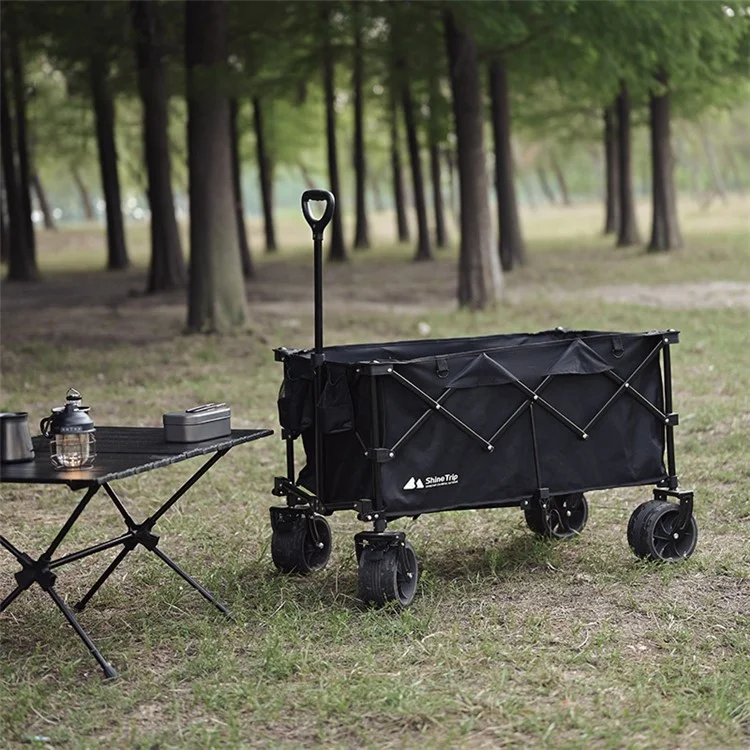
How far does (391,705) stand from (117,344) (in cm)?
1183

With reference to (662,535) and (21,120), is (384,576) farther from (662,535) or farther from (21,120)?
(21,120)

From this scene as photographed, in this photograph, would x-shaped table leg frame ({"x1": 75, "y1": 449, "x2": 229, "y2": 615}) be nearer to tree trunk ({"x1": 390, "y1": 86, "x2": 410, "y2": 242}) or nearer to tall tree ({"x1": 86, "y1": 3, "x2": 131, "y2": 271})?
tall tree ({"x1": 86, "y1": 3, "x2": 131, "y2": 271})

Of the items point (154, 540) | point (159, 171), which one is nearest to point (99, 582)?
point (154, 540)

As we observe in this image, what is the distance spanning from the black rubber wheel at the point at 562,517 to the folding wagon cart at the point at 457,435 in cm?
26

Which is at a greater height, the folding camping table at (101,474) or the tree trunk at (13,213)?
the tree trunk at (13,213)

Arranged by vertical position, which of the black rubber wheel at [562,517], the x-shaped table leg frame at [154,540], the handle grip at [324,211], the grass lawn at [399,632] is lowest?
the grass lawn at [399,632]

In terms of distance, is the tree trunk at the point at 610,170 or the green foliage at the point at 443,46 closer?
the green foliage at the point at 443,46

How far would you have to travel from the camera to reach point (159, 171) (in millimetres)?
22609

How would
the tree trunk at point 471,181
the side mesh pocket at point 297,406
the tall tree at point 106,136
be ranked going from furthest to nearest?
the tall tree at point 106,136 → the tree trunk at point 471,181 → the side mesh pocket at point 297,406

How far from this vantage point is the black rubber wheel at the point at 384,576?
18.0 feet

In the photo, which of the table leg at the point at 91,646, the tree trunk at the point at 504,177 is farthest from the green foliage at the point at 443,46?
the table leg at the point at 91,646

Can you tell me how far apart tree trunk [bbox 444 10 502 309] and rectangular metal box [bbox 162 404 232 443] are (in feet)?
42.8

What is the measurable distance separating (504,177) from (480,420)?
72.2ft

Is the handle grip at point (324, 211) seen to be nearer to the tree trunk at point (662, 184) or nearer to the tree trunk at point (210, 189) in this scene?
the tree trunk at point (210, 189)
